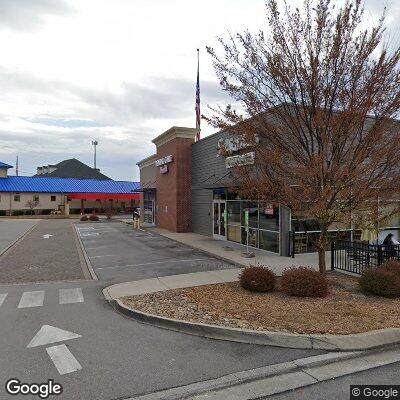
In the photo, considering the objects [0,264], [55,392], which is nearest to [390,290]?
[55,392]

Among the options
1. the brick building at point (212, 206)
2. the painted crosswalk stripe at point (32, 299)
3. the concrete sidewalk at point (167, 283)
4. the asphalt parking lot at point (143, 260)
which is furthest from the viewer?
the brick building at point (212, 206)

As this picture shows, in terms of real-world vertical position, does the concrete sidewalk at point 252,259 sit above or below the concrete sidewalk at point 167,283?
above

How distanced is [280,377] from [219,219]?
644 inches

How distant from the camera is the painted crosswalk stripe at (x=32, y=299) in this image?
8.43 meters

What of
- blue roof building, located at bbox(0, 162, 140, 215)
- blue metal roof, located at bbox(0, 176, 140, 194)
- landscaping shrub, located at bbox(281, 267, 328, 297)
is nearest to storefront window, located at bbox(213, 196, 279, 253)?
landscaping shrub, located at bbox(281, 267, 328, 297)

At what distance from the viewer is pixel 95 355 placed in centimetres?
552

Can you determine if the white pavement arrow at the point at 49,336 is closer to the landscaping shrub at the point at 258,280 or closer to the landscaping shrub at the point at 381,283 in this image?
the landscaping shrub at the point at 258,280

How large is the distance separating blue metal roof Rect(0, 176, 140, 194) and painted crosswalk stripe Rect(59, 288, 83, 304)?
1632 inches

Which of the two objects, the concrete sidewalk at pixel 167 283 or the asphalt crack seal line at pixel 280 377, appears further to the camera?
the concrete sidewalk at pixel 167 283

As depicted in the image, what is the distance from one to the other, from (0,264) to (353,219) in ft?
40.1

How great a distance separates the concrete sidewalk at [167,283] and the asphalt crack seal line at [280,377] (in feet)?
14.7

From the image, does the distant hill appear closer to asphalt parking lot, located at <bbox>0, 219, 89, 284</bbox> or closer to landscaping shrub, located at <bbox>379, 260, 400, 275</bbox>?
asphalt parking lot, located at <bbox>0, 219, 89, 284</bbox>

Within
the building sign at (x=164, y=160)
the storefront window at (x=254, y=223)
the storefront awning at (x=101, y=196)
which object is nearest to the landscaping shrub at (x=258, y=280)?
the storefront window at (x=254, y=223)

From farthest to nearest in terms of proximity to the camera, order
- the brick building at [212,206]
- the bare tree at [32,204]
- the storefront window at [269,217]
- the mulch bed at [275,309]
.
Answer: the bare tree at [32,204]
the storefront window at [269,217]
the brick building at [212,206]
the mulch bed at [275,309]
